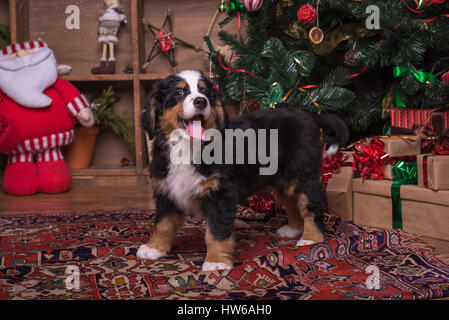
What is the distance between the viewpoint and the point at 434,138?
2.20m

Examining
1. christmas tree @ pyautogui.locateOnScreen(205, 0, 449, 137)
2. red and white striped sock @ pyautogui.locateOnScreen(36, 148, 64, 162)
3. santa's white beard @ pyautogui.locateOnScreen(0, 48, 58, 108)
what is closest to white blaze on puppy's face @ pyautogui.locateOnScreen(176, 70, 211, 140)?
christmas tree @ pyautogui.locateOnScreen(205, 0, 449, 137)

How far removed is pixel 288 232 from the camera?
2.07 m

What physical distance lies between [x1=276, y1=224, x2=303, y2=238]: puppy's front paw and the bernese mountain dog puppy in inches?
3.9

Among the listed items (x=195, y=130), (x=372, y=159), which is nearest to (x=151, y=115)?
(x=195, y=130)

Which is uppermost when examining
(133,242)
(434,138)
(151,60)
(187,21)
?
(187,21)

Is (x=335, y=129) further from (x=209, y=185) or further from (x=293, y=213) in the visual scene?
(x=209, y=185)

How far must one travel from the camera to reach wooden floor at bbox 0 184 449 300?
2719mm

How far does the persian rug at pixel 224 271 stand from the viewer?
52.9 inches

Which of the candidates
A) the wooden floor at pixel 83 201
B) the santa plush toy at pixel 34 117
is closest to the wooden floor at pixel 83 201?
the wooden floor at pixel 83 201

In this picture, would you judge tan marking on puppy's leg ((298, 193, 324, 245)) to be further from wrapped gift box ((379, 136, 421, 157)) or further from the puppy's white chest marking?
wrapped gift box ((379, 136, 421, 157))

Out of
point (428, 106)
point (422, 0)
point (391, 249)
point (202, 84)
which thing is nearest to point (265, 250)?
point (391, 249)

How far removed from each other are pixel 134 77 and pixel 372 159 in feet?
6.85

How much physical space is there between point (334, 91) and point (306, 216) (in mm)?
791
